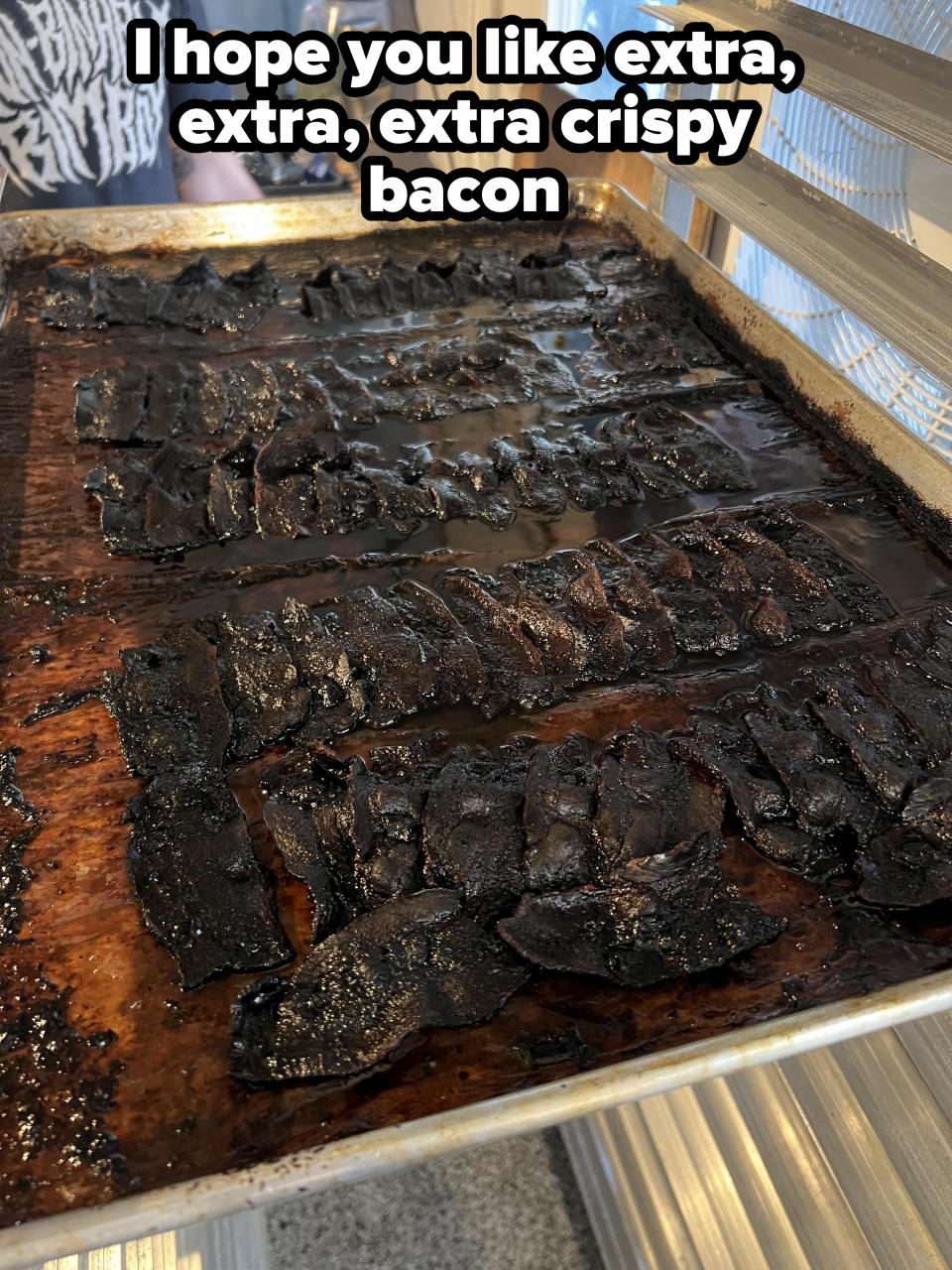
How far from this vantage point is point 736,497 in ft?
9.91

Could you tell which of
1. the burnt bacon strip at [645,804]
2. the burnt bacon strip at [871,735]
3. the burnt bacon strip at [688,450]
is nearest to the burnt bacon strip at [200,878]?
the burnt bacon strip at [645,804]

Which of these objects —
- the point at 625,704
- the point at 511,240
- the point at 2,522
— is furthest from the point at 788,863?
the point at 511,240

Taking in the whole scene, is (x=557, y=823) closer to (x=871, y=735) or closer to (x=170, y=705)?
(x=871, y=735)

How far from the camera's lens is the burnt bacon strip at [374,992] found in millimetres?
1614

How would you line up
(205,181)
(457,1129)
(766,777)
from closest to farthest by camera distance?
(457,1129) < (766,777) < (205,181)

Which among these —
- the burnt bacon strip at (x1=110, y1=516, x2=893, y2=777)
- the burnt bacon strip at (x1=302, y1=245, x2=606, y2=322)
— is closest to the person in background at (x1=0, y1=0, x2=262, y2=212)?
the burnt bacon strip at (x1=302, y1=245, x2=606, y2=322)

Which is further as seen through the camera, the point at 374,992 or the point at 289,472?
the point at 289,472

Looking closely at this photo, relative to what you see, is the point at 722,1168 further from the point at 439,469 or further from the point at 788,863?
the point at 439,469

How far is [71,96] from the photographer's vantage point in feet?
13.2

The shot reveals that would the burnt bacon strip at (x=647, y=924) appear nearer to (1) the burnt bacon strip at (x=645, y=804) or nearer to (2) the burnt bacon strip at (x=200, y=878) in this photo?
(1) the burnt bacon strip at (x=645, y=804)

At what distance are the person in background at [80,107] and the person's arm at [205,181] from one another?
11.6 inches

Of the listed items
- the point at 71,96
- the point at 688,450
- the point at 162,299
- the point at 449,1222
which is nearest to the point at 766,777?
the point at 688,450

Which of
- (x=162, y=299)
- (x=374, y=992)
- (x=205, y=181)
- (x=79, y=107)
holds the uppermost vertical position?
(x=79, y=107)

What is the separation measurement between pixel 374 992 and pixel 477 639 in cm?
102
